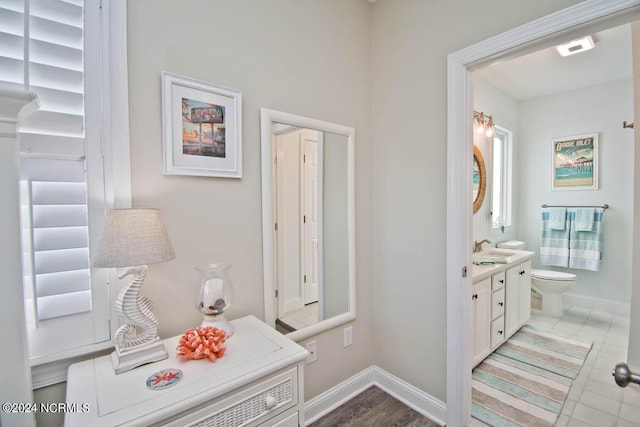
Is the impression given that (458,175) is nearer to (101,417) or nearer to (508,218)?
(101,417)

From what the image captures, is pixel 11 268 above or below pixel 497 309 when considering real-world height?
above

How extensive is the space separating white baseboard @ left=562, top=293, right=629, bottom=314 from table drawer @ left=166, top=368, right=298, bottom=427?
13.5ft

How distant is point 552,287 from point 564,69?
Answer: 2325 millimetres

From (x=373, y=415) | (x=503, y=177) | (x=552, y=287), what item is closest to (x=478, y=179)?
(x=503, y=177)

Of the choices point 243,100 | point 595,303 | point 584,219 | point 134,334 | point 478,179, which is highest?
point 243,100

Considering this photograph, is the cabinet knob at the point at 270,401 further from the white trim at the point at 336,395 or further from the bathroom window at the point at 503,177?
the bathroom window at the point at 503,177

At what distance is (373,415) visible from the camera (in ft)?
5.82

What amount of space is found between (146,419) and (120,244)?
0.51 meters

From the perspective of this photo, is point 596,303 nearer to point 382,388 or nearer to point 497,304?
point 497,304

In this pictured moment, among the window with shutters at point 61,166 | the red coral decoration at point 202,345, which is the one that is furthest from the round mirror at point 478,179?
the window with shutters at point 61,166

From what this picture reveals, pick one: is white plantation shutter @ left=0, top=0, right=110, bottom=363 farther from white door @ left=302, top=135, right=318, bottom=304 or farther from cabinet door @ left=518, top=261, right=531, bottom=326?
cabinet door @ left=518, top=261, right=531, bottom=326

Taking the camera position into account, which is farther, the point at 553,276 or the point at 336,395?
the point at 553,276

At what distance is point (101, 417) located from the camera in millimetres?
775

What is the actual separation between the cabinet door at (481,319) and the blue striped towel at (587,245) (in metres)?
2.05
